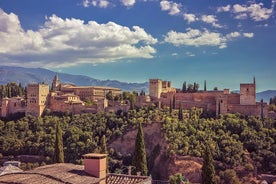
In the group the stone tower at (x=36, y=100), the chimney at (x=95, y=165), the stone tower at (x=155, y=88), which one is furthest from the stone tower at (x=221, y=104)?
the chimney at (x=95, y=165)

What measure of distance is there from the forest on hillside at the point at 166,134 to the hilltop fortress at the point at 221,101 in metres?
1.59

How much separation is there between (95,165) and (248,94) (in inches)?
1416

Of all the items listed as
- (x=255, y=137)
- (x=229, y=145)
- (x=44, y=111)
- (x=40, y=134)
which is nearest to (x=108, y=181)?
(x=229, y=145)

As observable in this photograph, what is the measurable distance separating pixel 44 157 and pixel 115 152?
8.44m

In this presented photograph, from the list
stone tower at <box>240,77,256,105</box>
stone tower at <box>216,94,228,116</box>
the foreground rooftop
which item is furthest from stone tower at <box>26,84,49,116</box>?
the foreground rooftop

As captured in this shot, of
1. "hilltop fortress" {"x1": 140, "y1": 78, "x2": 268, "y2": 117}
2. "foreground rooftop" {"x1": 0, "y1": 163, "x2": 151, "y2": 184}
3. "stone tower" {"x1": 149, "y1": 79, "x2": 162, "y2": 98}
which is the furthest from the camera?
"stone tower" {"x1": 149, "y1": 79, "x2": 162, "y2": 98}

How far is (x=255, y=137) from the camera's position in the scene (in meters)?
40.2

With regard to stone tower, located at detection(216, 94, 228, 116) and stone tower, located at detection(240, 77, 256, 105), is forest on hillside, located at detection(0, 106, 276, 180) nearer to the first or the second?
stone tower, located at detection(216, 94, 228, 116)

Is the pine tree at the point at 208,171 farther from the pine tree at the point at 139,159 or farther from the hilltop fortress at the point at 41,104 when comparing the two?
the hilltop fortress at the point at 41,104

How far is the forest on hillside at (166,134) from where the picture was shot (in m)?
38.3

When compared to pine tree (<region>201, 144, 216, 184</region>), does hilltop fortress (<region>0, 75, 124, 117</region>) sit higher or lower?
higher

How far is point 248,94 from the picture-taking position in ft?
155

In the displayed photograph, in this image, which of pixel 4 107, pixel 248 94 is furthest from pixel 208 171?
pixel 4 107

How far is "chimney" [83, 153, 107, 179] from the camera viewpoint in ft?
49.6
